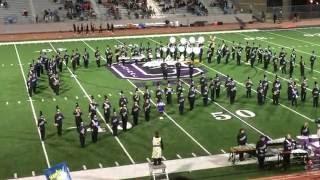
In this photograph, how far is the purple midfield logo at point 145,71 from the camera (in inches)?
1064

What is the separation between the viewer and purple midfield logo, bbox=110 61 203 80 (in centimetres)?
2702

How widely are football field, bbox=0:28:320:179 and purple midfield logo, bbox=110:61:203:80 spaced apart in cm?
44

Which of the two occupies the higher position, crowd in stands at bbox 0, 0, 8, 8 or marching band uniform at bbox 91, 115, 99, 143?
crowd in stands at bbox 0, 0, 8, 8

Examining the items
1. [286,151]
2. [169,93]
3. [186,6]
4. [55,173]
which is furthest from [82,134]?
[186,6]

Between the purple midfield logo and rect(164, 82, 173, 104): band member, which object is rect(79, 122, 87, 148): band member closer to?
rect(164, 82, 173, 104): band member

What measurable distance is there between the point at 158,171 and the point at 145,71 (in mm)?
14438

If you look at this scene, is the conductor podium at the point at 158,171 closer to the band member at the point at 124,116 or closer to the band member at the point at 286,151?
the band member at the point at 286,151

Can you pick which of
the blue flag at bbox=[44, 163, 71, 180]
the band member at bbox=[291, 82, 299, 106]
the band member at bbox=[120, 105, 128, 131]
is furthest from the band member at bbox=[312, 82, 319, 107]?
the blue flag at bbox=[44, 163, 71, 180]

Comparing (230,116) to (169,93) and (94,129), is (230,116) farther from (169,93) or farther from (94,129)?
(94,129)

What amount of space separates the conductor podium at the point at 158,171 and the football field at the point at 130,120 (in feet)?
4.78

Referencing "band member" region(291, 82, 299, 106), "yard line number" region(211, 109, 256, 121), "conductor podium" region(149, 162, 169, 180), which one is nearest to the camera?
"conductor podium" region(149, 162, 169, 180)

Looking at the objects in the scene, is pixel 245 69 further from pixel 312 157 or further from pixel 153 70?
pixel 312 157

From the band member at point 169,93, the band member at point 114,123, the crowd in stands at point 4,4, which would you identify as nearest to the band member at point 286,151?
the band member at point 114,123

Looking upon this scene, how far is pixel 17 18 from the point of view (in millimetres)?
45750
